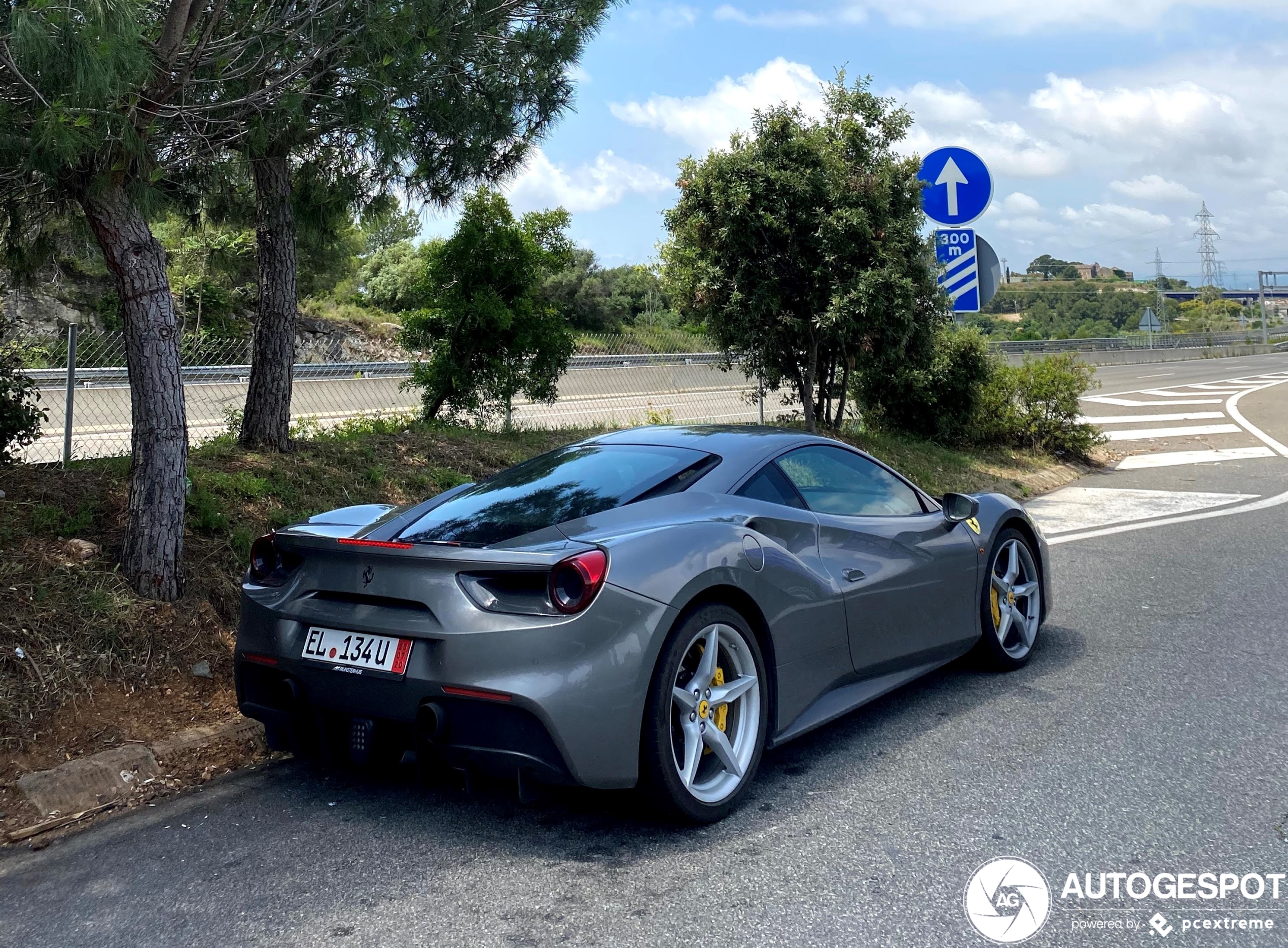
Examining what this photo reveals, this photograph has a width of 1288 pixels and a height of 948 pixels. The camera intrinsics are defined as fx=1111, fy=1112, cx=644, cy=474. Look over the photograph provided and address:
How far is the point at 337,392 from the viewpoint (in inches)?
548

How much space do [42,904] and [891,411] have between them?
512 inches

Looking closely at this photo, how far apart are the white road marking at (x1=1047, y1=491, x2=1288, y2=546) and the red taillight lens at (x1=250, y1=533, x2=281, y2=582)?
6.96 metres

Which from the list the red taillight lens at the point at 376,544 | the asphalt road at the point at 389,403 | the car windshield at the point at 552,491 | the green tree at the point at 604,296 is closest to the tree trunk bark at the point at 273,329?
the asphalt road at the point at 389,403

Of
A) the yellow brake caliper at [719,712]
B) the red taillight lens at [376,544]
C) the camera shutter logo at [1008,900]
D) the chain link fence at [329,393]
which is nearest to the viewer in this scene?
the camera shutter logo at [1008,900]

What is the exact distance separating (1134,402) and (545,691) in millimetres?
25835

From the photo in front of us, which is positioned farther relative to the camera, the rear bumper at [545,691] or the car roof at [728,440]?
the car roof at [728,440]

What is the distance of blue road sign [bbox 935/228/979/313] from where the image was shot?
12234 mm

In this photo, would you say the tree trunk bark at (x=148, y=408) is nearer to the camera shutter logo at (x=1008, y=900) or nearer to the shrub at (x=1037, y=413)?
the camera shutter logo at (x=1008, y=900)

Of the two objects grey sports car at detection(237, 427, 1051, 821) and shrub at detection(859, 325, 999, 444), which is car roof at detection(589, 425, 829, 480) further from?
shrub at detection(859, 325, 999, 444)

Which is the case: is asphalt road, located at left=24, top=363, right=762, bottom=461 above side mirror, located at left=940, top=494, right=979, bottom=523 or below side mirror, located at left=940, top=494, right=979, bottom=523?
above

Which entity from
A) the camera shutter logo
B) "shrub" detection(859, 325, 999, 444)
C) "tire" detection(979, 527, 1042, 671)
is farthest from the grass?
"shrub" detection(859, 325, 999, 444)

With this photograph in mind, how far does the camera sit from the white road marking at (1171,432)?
61.8 feet

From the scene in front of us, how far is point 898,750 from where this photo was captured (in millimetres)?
4383

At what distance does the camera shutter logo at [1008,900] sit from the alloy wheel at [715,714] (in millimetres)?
874
